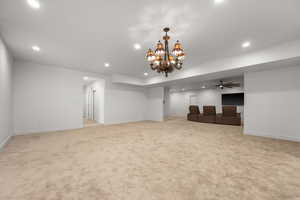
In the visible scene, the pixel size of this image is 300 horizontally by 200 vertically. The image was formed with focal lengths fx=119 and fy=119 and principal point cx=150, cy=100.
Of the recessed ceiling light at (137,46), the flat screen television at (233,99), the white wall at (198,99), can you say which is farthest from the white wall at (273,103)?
the white wall at (198,99)

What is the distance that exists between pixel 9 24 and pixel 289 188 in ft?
18.4

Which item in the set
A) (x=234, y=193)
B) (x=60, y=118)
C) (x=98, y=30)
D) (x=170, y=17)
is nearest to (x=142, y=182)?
(x=234, y=193)

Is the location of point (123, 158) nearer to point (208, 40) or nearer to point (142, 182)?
point (142, 182)

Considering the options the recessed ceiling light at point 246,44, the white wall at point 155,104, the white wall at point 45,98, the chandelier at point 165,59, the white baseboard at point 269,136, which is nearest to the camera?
the chandelier at point 165,59

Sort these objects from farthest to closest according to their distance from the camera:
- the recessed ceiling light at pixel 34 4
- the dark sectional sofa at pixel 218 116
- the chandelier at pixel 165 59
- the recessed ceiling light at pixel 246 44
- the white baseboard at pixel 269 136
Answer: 1. the dark sectional sofa at pixel 218 116
2. the white baseboard at pixel 269 136
3. the recessed ceiling light at pixel 246 44
4. the chandelier at pixel 165 59
5. the recessed ceiling light at pixel 34 4

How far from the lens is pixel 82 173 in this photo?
1.93 m

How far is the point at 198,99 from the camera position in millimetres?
11578

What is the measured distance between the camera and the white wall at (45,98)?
448cm

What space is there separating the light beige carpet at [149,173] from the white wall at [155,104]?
5298 mm

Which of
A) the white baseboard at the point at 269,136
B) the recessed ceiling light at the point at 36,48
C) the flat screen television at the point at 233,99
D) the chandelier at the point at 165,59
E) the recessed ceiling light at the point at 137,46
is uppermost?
the recessed ceiling light at the point at 137,46

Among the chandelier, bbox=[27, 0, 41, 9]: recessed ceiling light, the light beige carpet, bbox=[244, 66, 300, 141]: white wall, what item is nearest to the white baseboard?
bbox=[244, 66, 300, 141]: white wall

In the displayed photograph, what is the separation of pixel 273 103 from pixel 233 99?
5977 millimetres

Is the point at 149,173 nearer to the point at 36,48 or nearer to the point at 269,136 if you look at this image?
the point at 36,48

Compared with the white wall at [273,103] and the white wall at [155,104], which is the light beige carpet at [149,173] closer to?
the white wall at [273,103]
